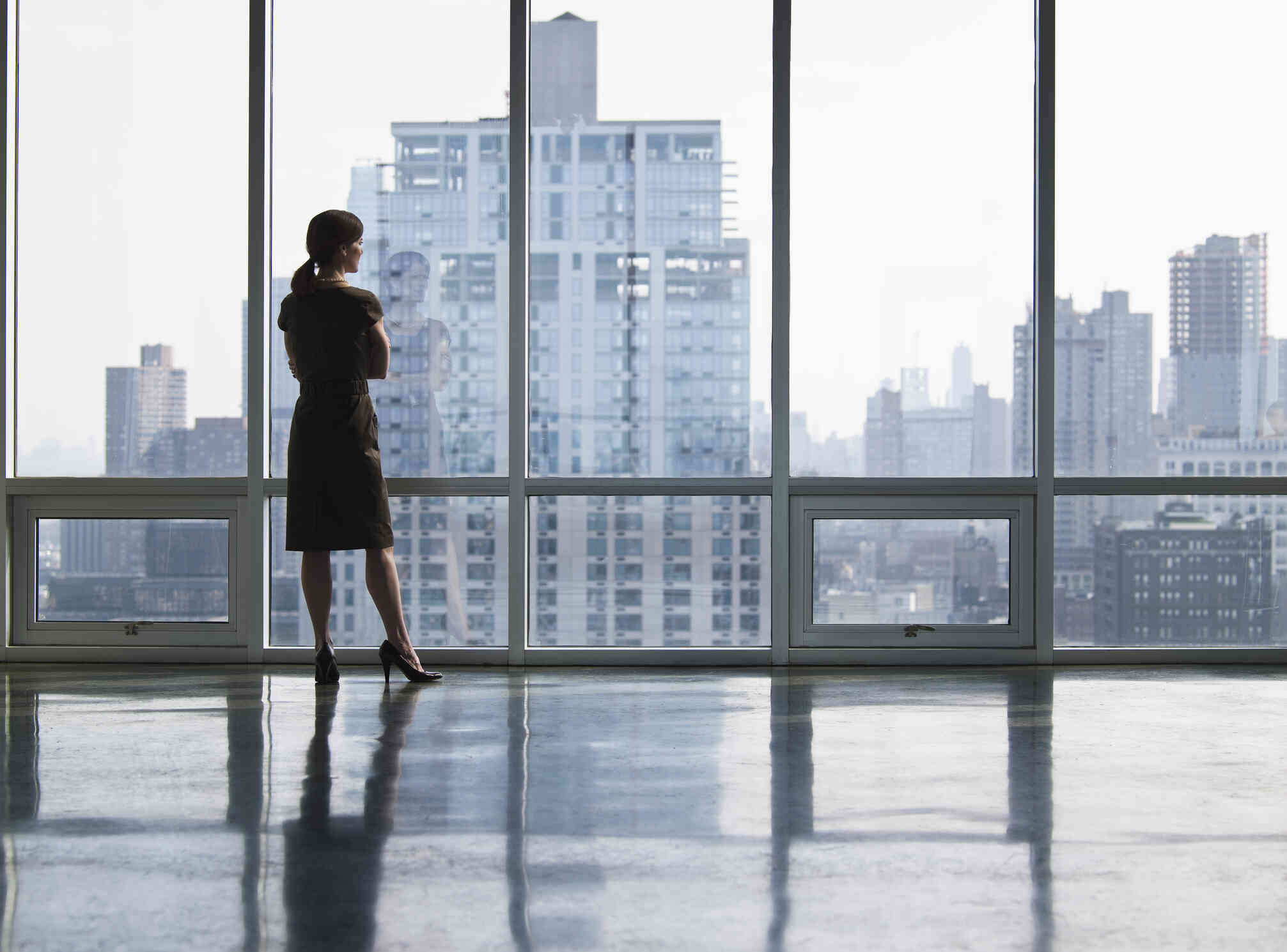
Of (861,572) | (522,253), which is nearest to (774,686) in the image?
(861,572)

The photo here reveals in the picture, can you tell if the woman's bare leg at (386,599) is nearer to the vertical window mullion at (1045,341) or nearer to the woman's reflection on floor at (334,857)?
the woman's reflection on floor at (334,857)

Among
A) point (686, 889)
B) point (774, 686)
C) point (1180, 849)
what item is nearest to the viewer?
point (686, 889)

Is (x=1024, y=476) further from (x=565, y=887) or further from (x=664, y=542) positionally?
(x=565, y=887)

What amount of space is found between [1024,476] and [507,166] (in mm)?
1929

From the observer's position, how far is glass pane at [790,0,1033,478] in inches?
162

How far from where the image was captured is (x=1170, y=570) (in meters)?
4.14

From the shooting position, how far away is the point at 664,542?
4109 mm

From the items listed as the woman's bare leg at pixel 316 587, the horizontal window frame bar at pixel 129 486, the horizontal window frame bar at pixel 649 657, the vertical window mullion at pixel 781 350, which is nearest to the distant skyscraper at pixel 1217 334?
the vertical window mullion at pixel 781 350

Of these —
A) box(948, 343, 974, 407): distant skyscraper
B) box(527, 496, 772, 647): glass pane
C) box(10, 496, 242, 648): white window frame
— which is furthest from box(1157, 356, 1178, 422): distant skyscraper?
box(10, 496, 242, 648): white window frame

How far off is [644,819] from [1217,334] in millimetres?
2900

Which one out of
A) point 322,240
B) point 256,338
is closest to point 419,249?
point 322,240

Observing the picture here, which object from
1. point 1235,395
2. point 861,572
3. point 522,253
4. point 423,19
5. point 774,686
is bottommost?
point 774,686

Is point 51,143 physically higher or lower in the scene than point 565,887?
higher

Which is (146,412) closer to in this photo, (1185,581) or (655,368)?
(655,368)
